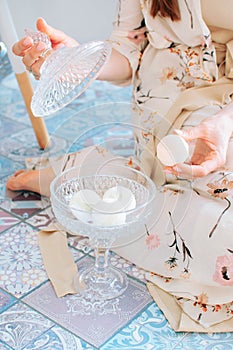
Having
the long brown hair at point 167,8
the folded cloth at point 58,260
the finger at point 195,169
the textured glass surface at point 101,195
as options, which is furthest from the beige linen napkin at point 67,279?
the long brown hair at point 167,8

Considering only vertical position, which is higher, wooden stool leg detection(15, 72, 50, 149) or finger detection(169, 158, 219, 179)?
finger detection(169, 158, 219, 179)

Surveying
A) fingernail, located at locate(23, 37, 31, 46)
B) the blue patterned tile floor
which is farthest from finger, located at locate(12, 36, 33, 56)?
the blue patterned tile floor

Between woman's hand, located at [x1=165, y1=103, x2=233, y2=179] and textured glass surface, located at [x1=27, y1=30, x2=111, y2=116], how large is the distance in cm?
20

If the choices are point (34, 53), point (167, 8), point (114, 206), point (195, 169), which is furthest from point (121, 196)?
point (167, 8)

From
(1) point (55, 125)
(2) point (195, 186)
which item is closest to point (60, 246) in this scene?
(2) point (195, 186)

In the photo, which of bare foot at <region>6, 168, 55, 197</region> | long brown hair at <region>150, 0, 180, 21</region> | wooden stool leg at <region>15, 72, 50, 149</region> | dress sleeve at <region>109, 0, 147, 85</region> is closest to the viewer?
long brown hair at <region>150, 0, 180, 21</region>

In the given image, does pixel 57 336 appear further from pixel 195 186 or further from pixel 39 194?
pixel 39 194

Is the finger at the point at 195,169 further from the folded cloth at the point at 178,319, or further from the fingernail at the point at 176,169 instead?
the folded cloth at the point at 178,319

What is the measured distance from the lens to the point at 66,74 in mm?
1133

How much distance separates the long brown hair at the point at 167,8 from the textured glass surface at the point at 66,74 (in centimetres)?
22

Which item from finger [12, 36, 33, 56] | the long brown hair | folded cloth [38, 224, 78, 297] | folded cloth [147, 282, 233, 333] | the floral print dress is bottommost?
folded cloth [147, 282, 233, 333]

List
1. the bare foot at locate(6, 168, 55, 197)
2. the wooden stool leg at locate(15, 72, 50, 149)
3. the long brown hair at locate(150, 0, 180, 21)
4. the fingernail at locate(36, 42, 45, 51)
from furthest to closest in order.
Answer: the wooden stool leg at locate(15, 72, 50, 149) → the bare foot at locate(6, 168, 55, 197) → the long brown hair at locate(150, 0, 180, 21) → the fingernail at locate(36, 42, 45, 51)

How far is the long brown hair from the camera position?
Result: 1306 millimetres

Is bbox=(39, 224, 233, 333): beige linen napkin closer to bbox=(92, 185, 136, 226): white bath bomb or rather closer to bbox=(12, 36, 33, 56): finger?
bbox=(92, 185, 136, 226): white bath bomb
